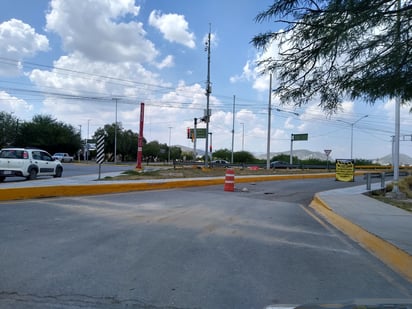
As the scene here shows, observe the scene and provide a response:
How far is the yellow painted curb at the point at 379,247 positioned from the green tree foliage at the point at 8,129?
65.7 meters

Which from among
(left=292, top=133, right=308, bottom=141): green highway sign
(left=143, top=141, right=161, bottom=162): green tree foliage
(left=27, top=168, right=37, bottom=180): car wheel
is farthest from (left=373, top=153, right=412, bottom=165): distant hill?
(left=27, top=168, right=37, bottom=180): car wheel

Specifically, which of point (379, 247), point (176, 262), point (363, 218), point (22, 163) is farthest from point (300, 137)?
point (176, 262)

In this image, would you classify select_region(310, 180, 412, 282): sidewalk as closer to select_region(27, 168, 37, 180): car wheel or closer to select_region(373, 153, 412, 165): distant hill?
select_region(27, 168, 37, 180): car wheel

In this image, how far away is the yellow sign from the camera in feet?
87.1

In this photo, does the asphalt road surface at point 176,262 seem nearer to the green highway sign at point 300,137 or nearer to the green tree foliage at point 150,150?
the green highway sign at point 300,137

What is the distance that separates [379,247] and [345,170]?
21.1 metres

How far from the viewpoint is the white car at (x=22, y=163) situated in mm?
17531

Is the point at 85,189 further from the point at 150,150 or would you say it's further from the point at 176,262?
the point at 150,150

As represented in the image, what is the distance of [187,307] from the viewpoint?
3.89 m

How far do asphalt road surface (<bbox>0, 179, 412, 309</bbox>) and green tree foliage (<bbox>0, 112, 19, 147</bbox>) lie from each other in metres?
61.6

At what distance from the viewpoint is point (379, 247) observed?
6.89 meters

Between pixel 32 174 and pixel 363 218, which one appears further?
pixel 32 174

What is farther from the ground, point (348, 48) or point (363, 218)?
point (348, 48)

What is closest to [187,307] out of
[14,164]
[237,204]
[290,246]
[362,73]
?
[290,246]
